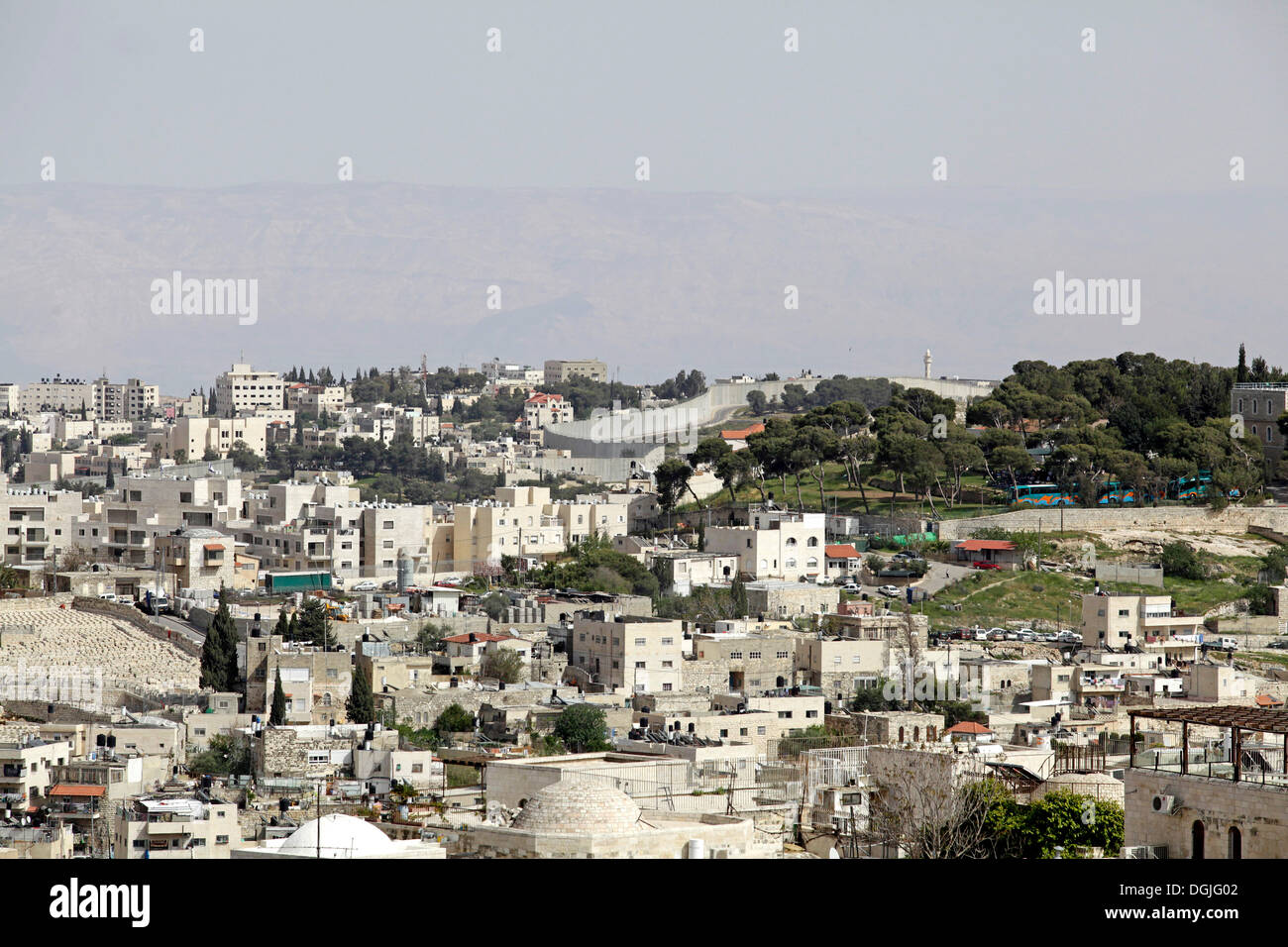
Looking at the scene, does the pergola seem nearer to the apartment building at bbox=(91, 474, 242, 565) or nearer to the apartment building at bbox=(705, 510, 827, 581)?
the apartment building at bbox=(705, 510, 827, 581)

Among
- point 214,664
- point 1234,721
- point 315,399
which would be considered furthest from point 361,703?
point 315,399

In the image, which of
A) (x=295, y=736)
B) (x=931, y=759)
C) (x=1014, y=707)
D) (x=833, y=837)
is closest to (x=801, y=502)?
(x=1014, y=707)

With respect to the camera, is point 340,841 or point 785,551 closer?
point 340,841

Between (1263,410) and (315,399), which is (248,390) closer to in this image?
(315,399)

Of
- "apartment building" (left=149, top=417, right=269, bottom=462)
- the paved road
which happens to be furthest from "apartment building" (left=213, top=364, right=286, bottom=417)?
the paved road

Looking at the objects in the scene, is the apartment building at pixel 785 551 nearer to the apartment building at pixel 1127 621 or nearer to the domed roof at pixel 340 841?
the apartment building at pixel 1127 621
